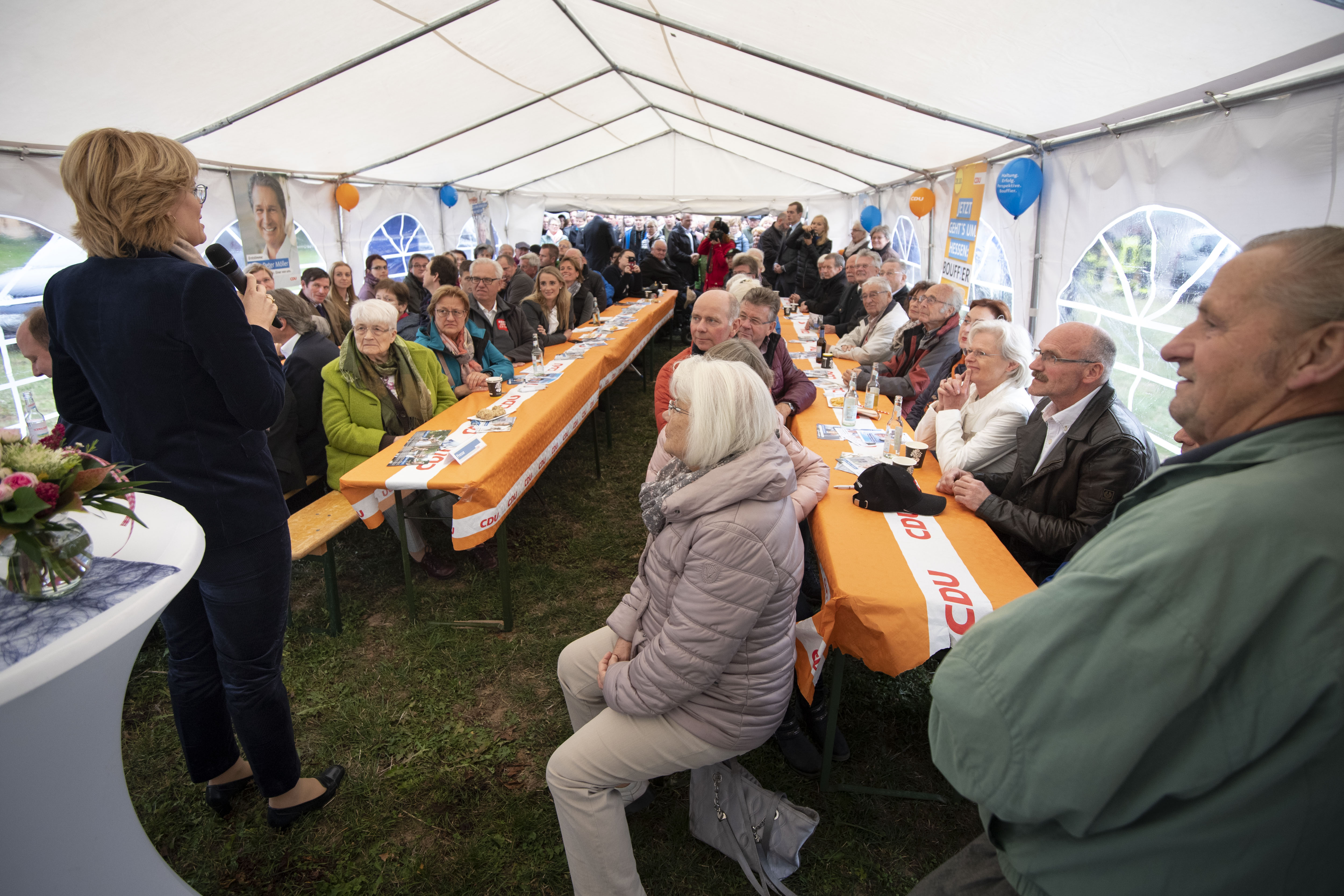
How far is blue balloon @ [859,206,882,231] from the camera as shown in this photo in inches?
421

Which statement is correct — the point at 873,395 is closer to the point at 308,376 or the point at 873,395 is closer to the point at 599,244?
the point at 308,376

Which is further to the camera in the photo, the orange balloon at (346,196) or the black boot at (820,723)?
the orange balloon at (346,196)

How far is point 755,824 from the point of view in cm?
190

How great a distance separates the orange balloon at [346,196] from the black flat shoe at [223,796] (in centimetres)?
779

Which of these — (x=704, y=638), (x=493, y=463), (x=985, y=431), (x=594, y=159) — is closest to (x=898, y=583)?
(x=704, y=638)

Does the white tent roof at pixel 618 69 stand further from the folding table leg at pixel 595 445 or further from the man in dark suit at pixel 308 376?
the folding table leg at pixel 595 445

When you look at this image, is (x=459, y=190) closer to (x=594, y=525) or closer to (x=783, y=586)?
(x=594, y=525)

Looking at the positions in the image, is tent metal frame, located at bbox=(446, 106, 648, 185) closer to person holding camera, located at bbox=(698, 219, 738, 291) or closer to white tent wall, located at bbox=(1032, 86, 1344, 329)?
person holding camera, located at bbox=(698, 219, 738, 291)

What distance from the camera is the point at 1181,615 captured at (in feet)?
2.25

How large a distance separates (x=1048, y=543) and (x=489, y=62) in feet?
20.8

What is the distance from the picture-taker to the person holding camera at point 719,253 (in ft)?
31.7

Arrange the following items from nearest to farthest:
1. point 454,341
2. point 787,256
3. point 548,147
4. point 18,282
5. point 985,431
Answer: point 985,431, point 454,341, point 18,282, point 787,256, point 548,147

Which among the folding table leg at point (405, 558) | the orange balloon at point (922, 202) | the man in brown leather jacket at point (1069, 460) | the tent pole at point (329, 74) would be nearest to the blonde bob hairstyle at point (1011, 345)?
the man in brown leather jacket at point (1069, 460)

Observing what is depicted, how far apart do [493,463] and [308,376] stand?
1.28m
